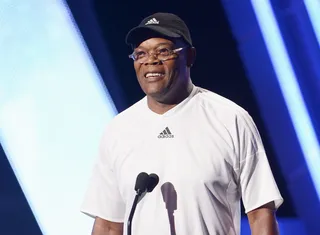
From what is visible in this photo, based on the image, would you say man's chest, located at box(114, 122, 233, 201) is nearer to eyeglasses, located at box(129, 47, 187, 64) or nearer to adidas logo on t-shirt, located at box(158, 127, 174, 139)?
adidas logo on t-shirt, located at box(158, 127, 174, 139)

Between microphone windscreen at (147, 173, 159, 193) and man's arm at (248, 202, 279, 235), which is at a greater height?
microphone windscreen at (147, 173, 159, 193)

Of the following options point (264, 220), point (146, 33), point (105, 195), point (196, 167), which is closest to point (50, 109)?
point (105, 195)

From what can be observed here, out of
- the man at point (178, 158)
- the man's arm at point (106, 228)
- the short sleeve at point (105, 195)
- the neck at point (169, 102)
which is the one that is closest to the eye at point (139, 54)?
the man at point (178, 158)

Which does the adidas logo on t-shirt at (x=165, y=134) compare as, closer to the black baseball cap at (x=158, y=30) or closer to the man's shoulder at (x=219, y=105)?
the man's shoulder at (x=219, y=105)

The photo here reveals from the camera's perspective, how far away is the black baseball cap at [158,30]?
1.41 meters

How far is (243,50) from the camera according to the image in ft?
6.27

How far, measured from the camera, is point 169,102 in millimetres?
1462

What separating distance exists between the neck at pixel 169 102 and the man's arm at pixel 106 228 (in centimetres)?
32

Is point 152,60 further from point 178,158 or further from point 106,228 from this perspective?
point 106,228

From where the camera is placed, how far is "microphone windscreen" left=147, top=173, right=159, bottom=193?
4.24 ft

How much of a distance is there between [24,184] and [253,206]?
1.00 metres

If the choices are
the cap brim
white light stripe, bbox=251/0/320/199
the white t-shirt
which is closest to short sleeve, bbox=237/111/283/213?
the white t-shirt

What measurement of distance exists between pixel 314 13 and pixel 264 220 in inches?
31.7

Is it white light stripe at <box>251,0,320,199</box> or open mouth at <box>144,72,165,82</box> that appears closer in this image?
open mouth at <box>144,72,165,82</box>
